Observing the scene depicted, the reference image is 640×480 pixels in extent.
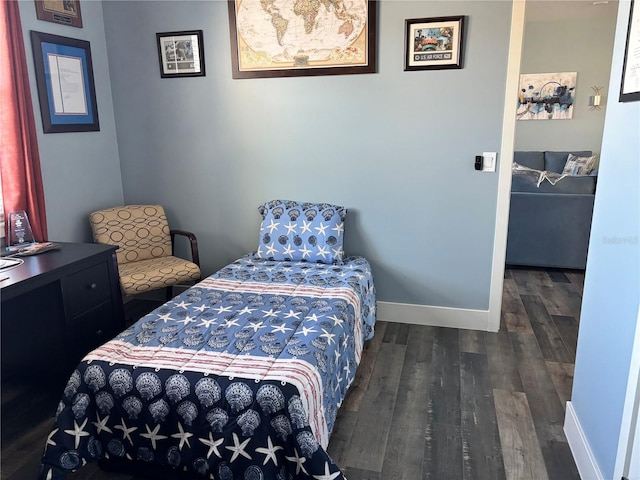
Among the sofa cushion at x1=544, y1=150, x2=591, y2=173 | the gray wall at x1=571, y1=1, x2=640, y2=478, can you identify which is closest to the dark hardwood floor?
the gray wall at x1=571, y1=1, x2=640, y2=478

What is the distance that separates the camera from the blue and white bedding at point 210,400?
1702mm

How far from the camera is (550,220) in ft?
14.3

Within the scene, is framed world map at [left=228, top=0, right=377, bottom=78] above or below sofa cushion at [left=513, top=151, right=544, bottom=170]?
above

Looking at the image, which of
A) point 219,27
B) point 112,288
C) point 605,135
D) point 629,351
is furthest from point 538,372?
point 219,27

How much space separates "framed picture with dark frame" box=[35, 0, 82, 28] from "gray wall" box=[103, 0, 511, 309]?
0.28 metres

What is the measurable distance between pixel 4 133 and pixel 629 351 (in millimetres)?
3088

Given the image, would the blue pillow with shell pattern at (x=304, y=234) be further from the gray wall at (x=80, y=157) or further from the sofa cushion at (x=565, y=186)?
the sofa cushion at (x=565, y=186)

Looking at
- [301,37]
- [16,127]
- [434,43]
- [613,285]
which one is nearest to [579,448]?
[613,285]

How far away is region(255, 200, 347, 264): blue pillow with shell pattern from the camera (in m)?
3.13

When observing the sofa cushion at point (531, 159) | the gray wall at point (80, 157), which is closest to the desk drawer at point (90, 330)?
the gray wall at point (80, 157)

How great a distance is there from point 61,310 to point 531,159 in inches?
242

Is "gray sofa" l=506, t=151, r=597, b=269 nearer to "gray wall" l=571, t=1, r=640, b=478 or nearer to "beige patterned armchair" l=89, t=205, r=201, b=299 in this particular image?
"gray wall" l=571, t=1, r=640, b=478

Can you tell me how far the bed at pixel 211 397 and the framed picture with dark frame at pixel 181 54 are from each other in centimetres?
185

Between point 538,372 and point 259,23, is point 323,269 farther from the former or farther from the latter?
point 259,23
